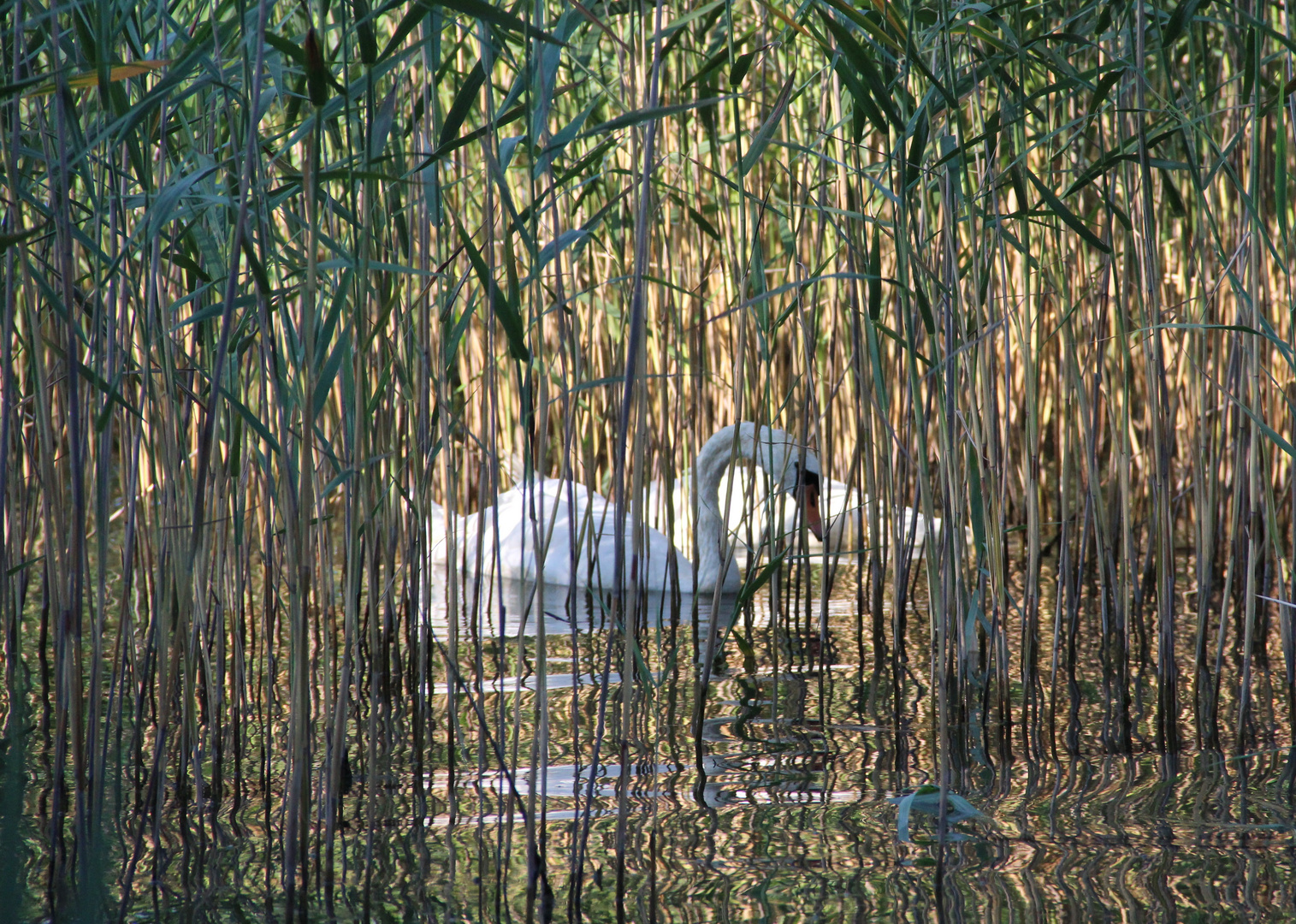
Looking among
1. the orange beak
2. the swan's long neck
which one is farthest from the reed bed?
the orange beak

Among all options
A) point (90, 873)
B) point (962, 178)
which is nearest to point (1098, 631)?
point (962, 178)

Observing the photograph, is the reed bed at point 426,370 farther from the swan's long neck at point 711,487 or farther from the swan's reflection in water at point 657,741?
the swan's long neck at point 711,487

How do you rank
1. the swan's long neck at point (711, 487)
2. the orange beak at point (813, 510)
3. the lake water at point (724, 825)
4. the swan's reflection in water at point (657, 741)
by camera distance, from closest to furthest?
the lake water at point (724, 825) < the swan's reflection in water at point (657, 741) < the swan's long neck at point (711, 487) < the orange beak at point (813, 510)

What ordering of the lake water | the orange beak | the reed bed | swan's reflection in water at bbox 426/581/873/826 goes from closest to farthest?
the reed bed, the lake water, swan's reflection in water at bbox 426/581/873/826, the orange beak

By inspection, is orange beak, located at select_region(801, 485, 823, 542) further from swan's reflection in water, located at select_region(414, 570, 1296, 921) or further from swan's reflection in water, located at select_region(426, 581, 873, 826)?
swan's reflection in water, located at select_region(414, 570, 1296, 921)

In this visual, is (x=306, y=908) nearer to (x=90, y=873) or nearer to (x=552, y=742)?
(x=90, y=873)

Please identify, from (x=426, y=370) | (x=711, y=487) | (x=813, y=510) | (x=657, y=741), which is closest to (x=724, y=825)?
(x=657, y=741)

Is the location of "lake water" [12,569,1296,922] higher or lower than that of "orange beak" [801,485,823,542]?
lower

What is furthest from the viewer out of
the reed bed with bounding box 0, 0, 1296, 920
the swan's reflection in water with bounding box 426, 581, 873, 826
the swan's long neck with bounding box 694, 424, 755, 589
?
the swan's long neck with bounding box 694, 424, 755, 589

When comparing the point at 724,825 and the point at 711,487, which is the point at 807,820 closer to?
the point at 724,825

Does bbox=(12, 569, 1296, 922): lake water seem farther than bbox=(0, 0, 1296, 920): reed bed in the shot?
Yes

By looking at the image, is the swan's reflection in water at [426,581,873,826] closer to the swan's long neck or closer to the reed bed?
the reed bed

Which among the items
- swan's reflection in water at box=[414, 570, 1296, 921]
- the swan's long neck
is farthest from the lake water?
the swan's long neck

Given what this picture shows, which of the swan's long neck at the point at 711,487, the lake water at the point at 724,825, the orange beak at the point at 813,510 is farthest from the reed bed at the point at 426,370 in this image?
the orange beak at the point at 813,510
